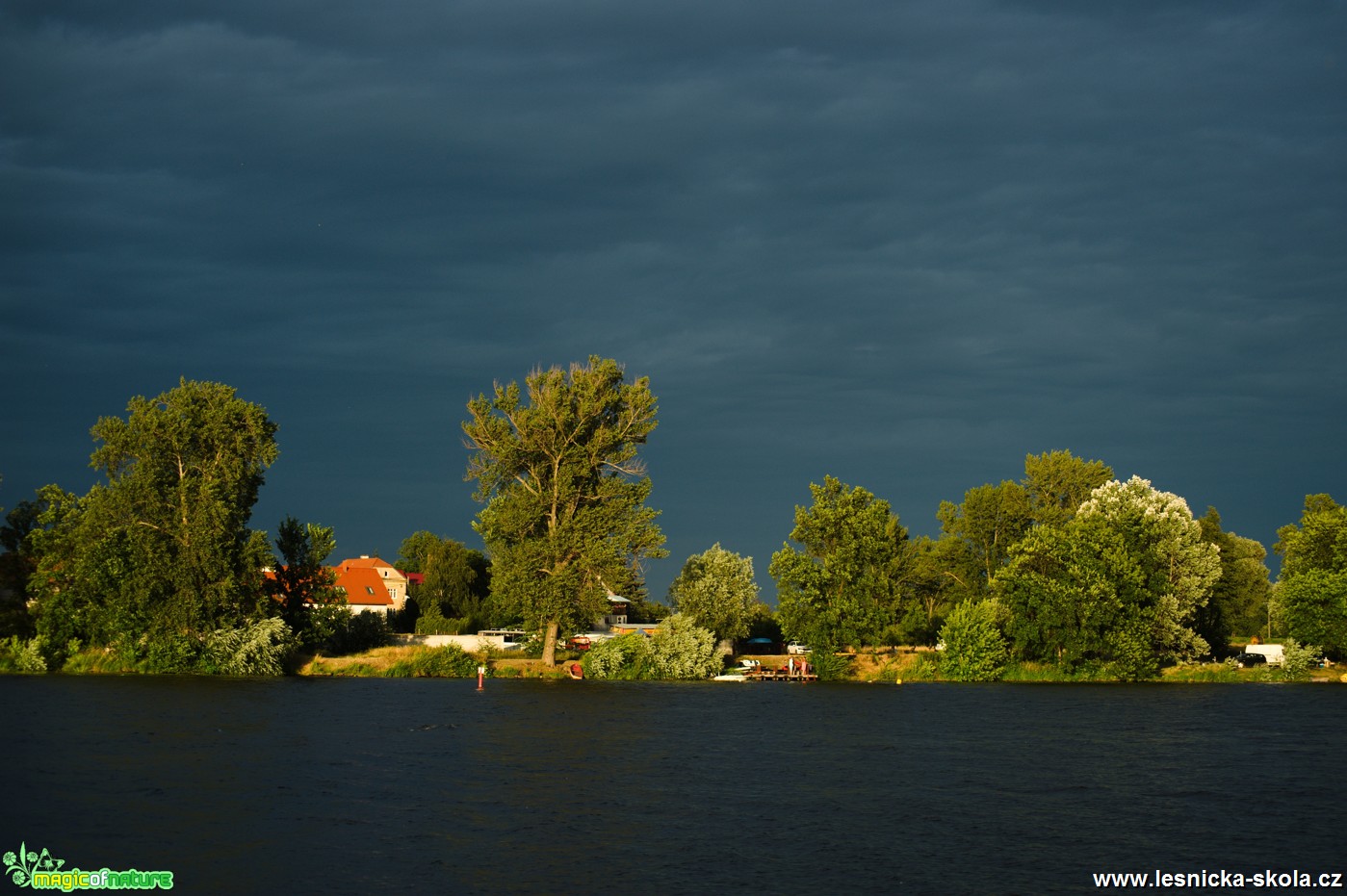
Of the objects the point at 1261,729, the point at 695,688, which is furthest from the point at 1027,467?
the point at 1261,729

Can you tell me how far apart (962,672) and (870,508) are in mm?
14881

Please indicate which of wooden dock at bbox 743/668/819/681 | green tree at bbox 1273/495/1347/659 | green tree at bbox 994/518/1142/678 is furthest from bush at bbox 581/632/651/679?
green tree at bbox 1273/495/1347/659

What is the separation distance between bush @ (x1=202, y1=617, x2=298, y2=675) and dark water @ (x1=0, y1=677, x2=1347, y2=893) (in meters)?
11.5

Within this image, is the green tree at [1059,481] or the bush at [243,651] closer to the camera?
the bush at [243,651]

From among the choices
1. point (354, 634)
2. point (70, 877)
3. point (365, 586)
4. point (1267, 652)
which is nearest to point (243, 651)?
point (354, 634)

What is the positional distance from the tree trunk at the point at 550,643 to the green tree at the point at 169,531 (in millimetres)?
21007

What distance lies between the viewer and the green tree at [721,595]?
10206cm

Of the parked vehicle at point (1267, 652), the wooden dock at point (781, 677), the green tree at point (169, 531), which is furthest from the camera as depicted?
the parked vehicle at point (1267, 652)

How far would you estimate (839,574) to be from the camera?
89.9 m

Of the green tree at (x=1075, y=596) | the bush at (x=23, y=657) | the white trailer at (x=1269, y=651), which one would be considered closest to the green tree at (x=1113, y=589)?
the green tree at (x=1075, y=596)

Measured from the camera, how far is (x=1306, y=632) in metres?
91.5

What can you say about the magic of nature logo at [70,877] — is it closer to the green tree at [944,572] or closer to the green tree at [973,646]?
Result: the green tree at [973,646]

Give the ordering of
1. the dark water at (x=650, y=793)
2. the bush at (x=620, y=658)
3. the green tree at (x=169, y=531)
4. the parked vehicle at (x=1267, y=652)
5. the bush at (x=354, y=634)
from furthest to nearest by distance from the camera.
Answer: the parked vehicle at (x=1267, y=652), the bush at (x=354, y=634), the bush at (x=620, y=658), the green tree at (x=169, y=531), the dark water at (x=650, y=793)

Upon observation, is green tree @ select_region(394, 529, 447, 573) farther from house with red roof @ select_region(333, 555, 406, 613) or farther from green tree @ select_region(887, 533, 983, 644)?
Answer: green tree @ select_region(887, 533, 983, 644)
